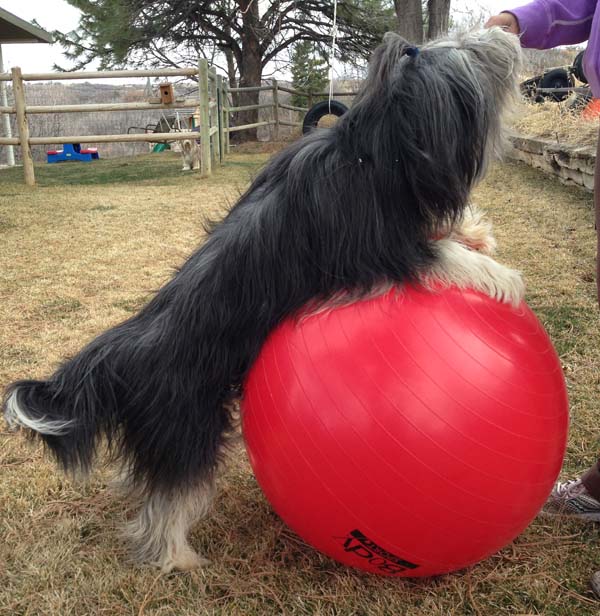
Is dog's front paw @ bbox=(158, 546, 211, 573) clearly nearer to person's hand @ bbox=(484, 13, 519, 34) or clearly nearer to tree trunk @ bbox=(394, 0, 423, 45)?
person's hand @ bbox=(484, 13, 519, 34)

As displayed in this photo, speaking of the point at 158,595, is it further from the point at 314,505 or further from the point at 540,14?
the point at 540,14

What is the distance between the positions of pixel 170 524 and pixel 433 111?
4.96 ft

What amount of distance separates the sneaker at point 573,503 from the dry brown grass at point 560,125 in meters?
5.53

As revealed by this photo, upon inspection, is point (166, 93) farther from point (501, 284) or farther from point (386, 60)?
point (501, 284)

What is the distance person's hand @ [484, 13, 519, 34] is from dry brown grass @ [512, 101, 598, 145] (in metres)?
5.42

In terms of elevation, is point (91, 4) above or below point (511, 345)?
above

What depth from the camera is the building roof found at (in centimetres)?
1335

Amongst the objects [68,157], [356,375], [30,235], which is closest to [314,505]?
[356,375]

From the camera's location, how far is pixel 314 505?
1756 millimetres

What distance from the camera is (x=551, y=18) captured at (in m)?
2.05

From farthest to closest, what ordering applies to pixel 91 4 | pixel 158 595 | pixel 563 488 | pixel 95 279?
pixel 91 4
pixel 95 279
pixel 563 488
pixel 158 595

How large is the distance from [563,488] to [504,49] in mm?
1596

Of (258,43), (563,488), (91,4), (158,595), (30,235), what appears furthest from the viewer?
(258,43)

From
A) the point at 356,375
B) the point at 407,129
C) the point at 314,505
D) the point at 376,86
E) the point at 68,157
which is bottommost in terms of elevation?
the point at 68,157
